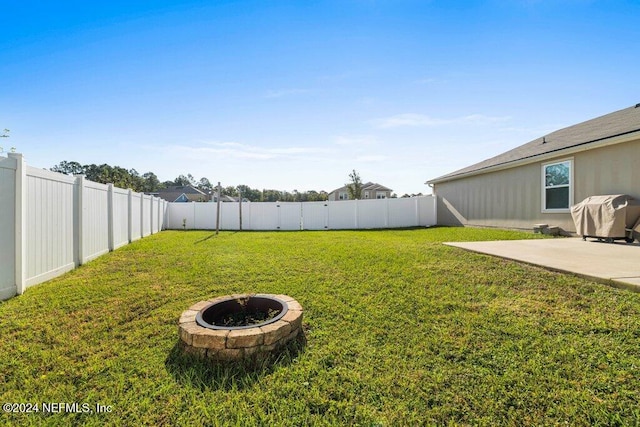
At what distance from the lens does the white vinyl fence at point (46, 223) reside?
337cm

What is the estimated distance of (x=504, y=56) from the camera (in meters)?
7.48

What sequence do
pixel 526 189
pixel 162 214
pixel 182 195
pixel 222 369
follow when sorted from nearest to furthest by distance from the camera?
pixel 222 369 < pixel 526 189 < pixel 162 214 < pixel 182 195

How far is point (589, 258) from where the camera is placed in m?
4.38

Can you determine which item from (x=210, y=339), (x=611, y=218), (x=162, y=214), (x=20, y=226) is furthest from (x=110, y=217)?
(x=611, y=218)

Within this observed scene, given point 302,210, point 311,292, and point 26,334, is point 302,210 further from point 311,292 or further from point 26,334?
point 26,334

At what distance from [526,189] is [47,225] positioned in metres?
12.1

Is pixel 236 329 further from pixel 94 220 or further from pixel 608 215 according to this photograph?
pixel 608 215

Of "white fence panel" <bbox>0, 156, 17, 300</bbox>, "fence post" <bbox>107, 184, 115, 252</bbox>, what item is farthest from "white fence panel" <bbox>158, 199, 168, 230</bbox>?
"white fence panel" <bbox>0, 156, 17, 300</bbox>

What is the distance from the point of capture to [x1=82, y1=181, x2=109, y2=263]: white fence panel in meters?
5.23

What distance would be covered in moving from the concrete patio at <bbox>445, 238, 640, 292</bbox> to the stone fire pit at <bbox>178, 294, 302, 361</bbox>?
370 cm

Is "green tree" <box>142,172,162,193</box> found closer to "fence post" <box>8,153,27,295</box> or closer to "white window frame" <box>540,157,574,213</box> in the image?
"fence post" <box>8,153,27,295</box>

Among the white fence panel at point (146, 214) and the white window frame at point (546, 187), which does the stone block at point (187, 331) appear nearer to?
the white fence panel at point (146, 214)

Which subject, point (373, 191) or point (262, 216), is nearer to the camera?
point (262, 216)

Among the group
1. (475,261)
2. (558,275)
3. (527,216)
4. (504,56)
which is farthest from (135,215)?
(527,216)
